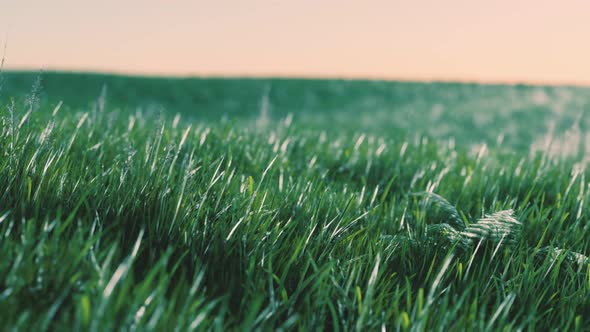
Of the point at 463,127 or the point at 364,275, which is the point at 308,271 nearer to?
the point at 364,275

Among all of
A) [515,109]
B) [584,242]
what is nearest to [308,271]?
[584,242]

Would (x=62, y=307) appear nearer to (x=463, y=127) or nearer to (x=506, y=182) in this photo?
(x=506, y=182)

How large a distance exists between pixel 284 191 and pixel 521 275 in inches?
47.4

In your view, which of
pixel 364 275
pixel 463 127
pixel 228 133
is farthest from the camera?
pixel 463 127

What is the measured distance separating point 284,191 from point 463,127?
49.7ft

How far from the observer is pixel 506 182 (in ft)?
11.6

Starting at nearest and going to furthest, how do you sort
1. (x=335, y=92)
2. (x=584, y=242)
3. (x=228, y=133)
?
(x=584, y=242)
(x=228, y=133)
(x=335, y=92)

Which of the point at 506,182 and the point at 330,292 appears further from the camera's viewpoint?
the point at 506,182

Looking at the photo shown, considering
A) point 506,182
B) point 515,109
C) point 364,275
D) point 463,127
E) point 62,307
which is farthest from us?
point 515,109

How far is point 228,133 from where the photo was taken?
14.2 feet

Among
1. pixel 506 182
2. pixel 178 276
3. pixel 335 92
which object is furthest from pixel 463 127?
pixel 178 276

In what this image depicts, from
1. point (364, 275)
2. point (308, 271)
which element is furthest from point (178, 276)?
point (364, 275)

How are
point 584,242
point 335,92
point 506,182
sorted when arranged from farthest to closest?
point 335,92
point 506,182
point 584,242

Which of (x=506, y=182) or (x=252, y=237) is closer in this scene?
(x=252, y=237)
